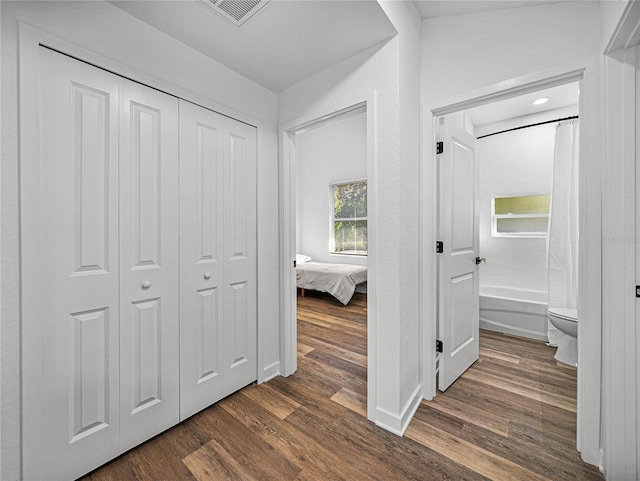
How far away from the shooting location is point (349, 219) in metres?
5.34

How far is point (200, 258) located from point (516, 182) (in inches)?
153

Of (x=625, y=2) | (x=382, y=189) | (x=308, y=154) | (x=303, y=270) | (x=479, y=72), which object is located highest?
(x=308, y=154)

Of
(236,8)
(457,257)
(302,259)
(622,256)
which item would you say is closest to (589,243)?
(622,256)

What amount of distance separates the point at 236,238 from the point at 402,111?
1.33 m

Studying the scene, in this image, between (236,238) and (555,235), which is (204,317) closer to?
(236,238)

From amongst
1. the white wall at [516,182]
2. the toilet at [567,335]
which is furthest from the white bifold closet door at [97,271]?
the white wall at [516,182]

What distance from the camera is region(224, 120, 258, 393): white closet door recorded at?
1893 millimetres

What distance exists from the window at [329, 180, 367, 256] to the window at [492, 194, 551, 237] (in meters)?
2.06

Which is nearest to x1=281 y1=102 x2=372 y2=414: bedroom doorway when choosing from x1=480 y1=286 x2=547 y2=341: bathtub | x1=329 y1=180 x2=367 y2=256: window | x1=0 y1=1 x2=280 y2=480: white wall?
x1=329 y1=180 x2=367 y2=256: window

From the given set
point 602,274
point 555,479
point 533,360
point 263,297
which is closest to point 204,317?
point 263,297

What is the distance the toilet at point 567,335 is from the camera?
2283 mm

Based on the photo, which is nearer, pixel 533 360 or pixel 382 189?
pixel 382 189

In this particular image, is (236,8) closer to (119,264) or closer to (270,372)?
(119,264)

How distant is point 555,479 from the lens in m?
1.29
